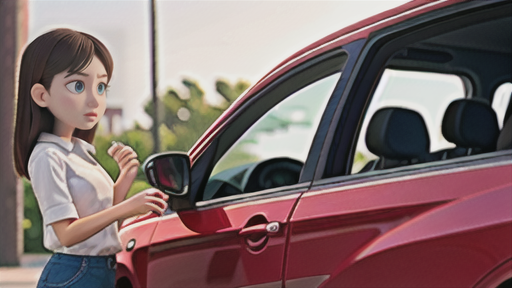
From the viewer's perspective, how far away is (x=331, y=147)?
8.23 ft

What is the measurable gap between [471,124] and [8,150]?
1026 cm

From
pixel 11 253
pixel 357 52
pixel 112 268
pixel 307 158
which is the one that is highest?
pixel 357 52

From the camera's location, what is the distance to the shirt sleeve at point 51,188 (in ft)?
9.27

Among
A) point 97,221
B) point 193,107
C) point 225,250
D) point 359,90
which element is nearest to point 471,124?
point 359,90

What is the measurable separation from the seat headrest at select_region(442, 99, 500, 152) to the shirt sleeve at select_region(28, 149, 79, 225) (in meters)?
1.42

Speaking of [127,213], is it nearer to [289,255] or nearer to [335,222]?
[289,255]

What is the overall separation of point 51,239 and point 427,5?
5.39ft

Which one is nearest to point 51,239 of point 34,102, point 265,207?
Result: point 34,102

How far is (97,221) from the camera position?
2846mm

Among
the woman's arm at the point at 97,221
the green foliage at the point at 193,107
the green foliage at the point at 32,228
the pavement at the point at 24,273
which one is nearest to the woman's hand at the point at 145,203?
the woman's arm at the point at 97,221

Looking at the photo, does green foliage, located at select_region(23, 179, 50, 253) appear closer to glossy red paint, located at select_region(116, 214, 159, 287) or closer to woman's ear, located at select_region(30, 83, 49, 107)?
glossy red paint, located at select_region(116, 214, 159, 287)

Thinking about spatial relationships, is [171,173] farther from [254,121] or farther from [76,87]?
[76,87]

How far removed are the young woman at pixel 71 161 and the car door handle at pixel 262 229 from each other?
45 cm

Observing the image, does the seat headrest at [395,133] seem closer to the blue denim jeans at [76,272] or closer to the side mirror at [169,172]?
the side mirror at [169,172]
